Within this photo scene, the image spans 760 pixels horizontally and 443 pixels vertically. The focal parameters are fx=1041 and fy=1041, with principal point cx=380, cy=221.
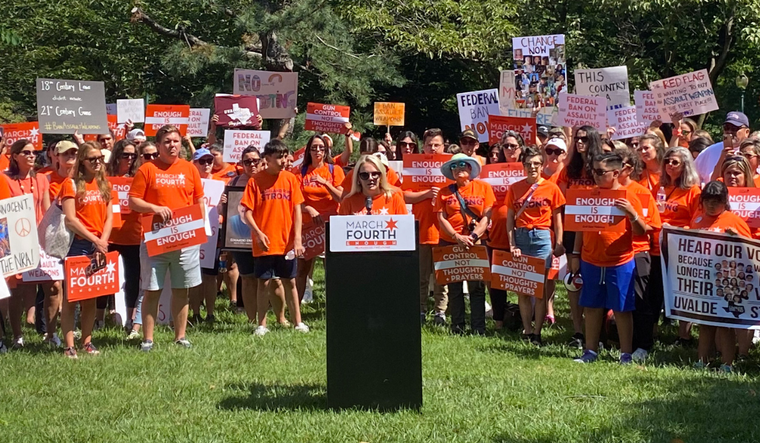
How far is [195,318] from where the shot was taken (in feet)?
38.9

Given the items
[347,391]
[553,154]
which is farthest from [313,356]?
[553,154]

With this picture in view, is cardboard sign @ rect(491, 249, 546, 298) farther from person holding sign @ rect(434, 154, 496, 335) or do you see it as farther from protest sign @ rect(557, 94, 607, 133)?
protest sign @ rect(557, 94, 607, 133)

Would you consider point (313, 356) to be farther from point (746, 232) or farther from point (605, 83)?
point (605, 83)

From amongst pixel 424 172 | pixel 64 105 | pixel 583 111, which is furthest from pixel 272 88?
pixel 583 111

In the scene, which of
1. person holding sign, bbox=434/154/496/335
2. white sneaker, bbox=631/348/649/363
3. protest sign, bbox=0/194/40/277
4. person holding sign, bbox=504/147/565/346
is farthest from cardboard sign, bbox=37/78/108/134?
white sneaker, bbox=631/348/649/363

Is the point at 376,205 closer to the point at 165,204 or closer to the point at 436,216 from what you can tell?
the point at 436,216

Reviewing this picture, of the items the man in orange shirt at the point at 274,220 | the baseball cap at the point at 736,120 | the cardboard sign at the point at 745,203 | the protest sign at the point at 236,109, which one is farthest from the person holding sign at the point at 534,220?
the protest sign at the point at 236,109

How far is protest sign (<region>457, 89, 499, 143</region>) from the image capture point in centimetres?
1502

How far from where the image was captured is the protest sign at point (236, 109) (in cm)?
1515

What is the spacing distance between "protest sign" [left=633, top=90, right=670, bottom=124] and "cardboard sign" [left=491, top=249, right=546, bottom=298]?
16.8ft

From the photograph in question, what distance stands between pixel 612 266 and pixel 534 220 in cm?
140

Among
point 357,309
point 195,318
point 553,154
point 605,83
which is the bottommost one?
point 195,318

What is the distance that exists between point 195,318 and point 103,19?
85.4ft

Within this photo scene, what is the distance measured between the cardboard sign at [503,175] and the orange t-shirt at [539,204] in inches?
41.5
